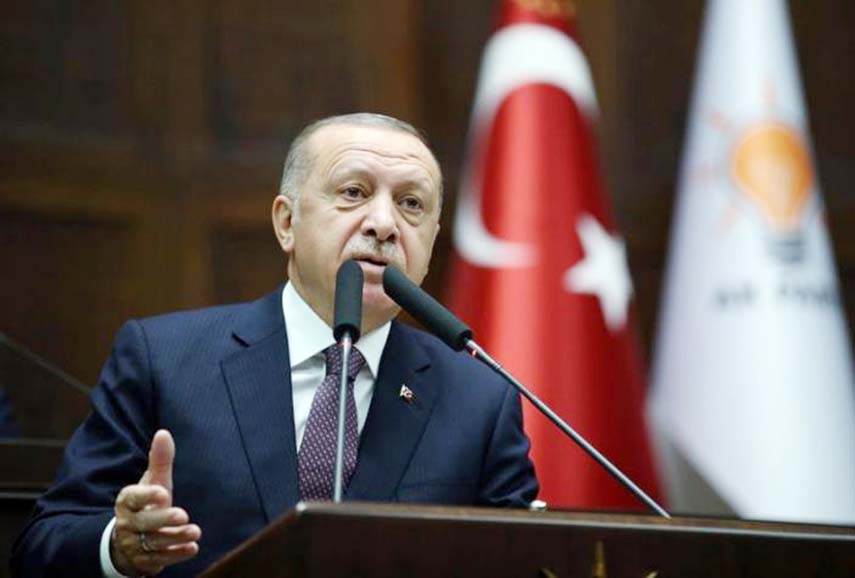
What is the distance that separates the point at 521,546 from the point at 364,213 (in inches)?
36.4

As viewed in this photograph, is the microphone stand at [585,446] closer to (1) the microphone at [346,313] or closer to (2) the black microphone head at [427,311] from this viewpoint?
(2) the black microphone head at [427,311]

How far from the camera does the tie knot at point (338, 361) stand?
2.38m

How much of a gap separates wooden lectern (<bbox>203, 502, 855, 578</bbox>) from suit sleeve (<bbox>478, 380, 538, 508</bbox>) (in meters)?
0.70

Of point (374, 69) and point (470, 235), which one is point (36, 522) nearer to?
point (470, 235)

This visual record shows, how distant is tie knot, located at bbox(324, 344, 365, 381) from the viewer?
93.7 inches

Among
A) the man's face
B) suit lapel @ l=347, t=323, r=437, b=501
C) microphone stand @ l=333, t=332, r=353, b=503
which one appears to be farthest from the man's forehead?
microphone stand @ l=333, t=332, r=353, b=503

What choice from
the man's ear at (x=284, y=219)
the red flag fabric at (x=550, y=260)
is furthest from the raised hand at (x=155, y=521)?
the red flag fabric at (x=550, y=260)

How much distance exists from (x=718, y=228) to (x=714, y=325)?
0.98ft

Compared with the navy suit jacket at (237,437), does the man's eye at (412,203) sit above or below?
above

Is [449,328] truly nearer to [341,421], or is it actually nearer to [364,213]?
[341,421]

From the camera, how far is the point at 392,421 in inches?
93.7

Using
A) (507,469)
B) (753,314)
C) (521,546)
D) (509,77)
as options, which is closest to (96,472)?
(507,469)

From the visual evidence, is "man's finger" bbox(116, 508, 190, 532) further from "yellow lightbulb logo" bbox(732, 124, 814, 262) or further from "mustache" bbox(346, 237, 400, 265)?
"yellow lightbulb logo" bbox(732, 124, 814, 262)

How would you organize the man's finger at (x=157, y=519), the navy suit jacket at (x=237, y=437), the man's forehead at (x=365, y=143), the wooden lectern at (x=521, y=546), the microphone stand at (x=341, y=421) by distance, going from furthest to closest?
the man's forehead at (x=365, y=143) → the navy suit jacket at (x=237, y=437) → the microphone stand at (x=341, y=421) → the man's finger at (x=157, y=519) → the wooden lectern at (x=521, y=546)
